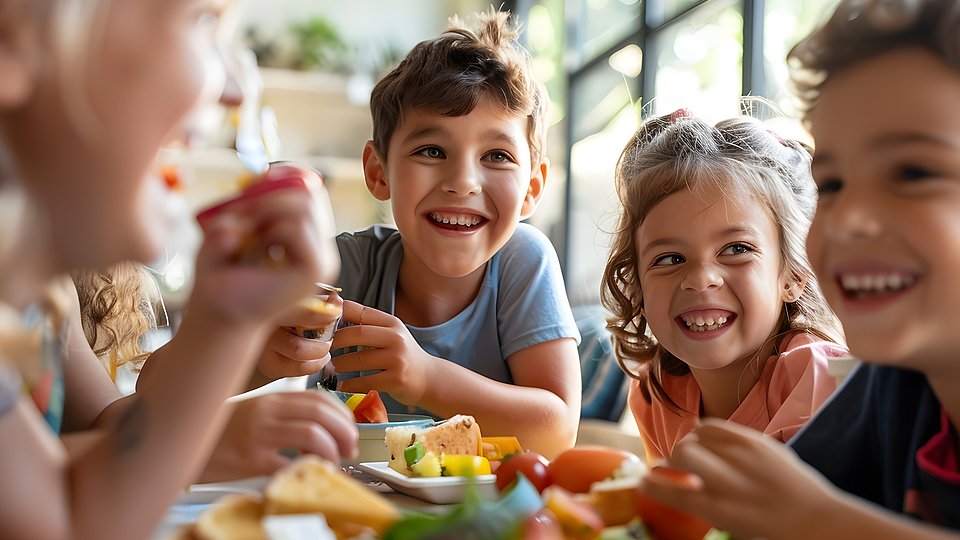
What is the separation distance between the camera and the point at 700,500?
646 mm

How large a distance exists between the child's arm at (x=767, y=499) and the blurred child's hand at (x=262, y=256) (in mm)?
303

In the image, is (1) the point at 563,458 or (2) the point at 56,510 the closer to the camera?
(2) the point at 56,510

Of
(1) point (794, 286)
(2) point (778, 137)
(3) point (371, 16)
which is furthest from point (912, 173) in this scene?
(3) point (371, 16)

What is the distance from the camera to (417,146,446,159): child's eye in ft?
5.82

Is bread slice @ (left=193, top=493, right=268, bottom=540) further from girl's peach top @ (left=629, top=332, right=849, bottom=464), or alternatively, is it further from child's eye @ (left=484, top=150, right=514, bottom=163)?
A: child's eye @ (left=484, top=150, right=514, bottom=163)

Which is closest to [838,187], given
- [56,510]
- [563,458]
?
[563,458]

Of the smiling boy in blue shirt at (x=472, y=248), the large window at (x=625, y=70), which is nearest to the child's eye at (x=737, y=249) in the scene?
the smiling boy in blue shirt at (x=472, y=248)

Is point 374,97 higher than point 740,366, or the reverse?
point 374,97

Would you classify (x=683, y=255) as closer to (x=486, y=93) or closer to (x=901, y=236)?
(x=486, y=93)

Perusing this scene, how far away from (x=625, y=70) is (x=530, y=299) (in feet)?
7.96

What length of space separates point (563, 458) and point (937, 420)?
0.34 meters

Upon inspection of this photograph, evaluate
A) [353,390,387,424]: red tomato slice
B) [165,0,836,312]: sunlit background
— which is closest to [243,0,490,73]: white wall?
[165,0,836,312]: sunlit background

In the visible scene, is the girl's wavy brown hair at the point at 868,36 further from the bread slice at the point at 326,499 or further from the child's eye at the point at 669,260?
the child's eye at the point at 669,260

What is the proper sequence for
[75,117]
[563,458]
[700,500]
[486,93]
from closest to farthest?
1. [75,117]
2. [700,500]
3. [563,458]
4. [486,93]
